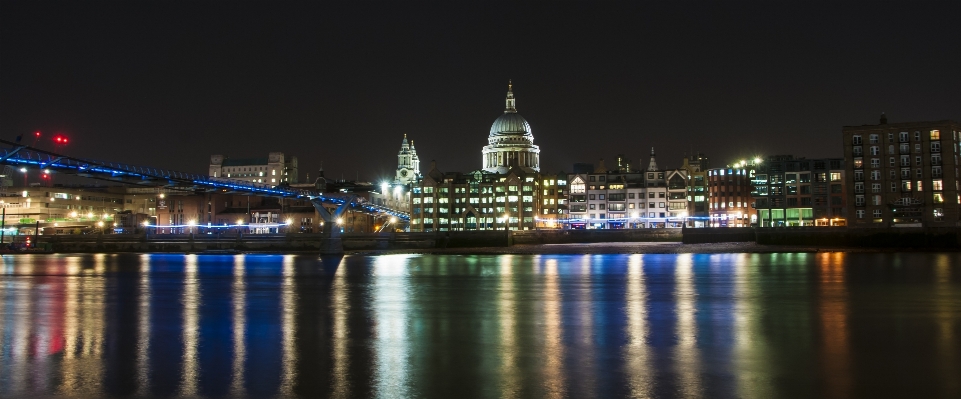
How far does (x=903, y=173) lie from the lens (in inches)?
3787

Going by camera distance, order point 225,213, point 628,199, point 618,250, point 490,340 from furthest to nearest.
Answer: point 225,213, point 628,199, point 618,250, point 490,340

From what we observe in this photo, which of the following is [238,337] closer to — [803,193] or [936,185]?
[936,185]

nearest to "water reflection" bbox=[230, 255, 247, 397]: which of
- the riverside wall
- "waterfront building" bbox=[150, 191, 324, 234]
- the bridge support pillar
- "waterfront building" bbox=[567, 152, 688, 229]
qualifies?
the bridge support pillar

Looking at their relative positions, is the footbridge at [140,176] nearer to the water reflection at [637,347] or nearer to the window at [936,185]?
the water reflection at [637,347]

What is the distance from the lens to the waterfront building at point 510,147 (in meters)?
189

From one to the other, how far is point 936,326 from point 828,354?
21.9ft

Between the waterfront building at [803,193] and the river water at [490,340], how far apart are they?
78433mm

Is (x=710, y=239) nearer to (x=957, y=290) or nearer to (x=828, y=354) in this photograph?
(x=957, y=290)

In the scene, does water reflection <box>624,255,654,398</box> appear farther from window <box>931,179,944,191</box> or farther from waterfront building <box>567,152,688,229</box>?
waterfront building <box>567,152,688,229</box>

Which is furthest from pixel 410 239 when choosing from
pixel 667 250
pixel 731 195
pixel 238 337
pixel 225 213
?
pixel 225 213

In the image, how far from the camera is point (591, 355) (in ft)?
58.5

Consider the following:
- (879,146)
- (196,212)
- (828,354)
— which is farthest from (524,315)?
(196,212)

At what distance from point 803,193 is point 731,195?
18.6m

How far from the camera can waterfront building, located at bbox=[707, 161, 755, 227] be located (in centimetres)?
13162
